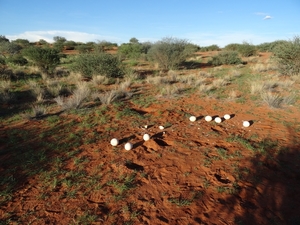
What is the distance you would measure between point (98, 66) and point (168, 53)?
21.1 ft

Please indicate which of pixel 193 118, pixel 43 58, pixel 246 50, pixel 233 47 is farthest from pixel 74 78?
pixel 233 47

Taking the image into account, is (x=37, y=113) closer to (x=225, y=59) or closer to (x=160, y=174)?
(x=160, y=174)

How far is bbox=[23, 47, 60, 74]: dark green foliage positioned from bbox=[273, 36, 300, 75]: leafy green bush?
13259mm

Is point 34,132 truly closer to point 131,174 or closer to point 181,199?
point 131,174

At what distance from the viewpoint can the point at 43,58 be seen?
12117 millimetres

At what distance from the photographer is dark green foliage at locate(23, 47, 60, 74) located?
39.4 ft

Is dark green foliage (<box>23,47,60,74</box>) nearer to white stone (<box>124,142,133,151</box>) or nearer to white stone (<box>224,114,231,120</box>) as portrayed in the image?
white stone (<box>124,142,133,151</box>)

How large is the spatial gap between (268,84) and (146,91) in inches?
212

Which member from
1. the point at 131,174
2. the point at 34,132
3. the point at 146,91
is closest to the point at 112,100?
the point at 146,91

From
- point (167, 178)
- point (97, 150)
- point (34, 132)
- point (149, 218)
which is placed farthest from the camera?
point (34, 132)

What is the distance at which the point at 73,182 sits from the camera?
3350mm

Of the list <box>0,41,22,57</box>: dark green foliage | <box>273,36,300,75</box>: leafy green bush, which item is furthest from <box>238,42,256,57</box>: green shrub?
<box>0,41,22,57</box>: dark green foliage

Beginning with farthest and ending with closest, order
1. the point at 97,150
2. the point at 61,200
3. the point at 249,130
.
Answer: the point at 249,130, the point at 97,150, the point at 61,200

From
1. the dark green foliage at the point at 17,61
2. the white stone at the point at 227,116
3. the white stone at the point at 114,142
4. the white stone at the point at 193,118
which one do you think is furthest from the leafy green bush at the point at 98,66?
the white stone at the point at 114,142
